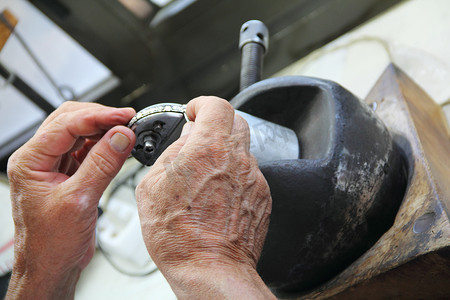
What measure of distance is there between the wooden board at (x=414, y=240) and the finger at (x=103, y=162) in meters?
0.26

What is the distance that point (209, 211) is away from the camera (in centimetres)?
44

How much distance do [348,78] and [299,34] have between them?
19 cm

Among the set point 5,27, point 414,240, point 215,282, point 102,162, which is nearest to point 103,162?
point 102,162

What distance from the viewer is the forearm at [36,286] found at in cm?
61

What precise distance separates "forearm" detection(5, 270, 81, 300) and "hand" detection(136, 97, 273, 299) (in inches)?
9.0

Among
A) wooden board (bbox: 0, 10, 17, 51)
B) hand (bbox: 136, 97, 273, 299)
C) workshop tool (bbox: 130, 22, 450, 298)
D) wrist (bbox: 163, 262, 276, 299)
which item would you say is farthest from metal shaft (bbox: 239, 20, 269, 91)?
wooden board (bbox: 0, 10, 17, 51)

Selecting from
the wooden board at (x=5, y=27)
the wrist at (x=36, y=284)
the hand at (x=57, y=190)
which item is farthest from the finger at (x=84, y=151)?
the wooden board at (x=5, y=27)

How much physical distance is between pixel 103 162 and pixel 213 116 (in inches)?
5.9

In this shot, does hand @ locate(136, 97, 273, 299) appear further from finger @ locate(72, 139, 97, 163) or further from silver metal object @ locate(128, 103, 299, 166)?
finger @ locate(72, 139, 97, 163)

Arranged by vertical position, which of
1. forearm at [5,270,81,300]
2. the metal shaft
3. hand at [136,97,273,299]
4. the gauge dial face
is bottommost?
forearm at [5,270,81,300]

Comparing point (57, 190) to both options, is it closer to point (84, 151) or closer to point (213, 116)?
point (84, 151)

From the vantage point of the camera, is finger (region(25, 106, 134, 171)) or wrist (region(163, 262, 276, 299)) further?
finger (region(25, 106, 134, 171))

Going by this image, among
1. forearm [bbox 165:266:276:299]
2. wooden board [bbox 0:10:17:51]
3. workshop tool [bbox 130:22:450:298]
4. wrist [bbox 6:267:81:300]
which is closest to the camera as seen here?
forearm [bbox 165:266:276:299]

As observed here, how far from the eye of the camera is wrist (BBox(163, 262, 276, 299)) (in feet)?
1.32
